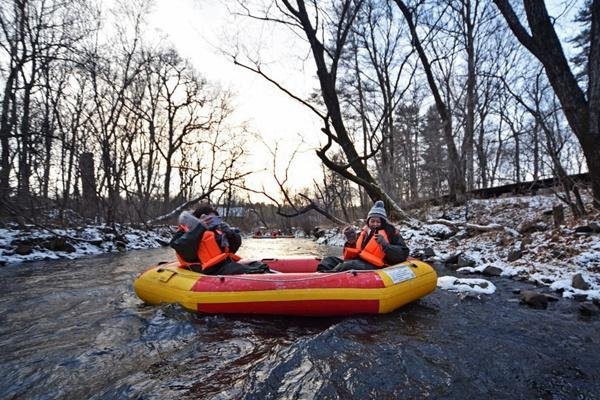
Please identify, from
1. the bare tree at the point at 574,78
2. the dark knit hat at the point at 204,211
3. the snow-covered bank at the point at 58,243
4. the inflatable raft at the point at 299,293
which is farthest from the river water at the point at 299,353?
the snow-covered bank at the point at 58,243

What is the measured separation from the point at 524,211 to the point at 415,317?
8.73 m

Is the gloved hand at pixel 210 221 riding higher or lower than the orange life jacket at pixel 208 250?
higher

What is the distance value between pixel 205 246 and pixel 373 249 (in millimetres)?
2329

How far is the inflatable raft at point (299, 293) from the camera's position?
413cm

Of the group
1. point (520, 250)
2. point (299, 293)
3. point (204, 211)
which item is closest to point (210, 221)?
point (204, 211)

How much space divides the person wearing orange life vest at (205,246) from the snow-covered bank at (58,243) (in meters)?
5.65

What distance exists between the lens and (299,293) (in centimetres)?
414

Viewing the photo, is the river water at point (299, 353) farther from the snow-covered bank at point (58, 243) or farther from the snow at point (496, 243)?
the snow-covered bank at point (58, 243)

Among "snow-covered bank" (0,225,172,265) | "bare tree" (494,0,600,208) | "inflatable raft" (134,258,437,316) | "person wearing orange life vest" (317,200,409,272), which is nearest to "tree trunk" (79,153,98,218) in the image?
"snow-covered bank" (0,225,172,265)

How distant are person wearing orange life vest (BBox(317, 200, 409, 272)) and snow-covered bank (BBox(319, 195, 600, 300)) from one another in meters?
1.41

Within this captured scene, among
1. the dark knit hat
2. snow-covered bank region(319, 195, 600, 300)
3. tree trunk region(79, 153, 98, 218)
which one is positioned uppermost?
tree trunk region(79, 153, 98, 218)

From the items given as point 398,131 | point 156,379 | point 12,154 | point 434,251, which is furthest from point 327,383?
point 398,131

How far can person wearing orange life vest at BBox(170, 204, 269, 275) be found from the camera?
15.7 feet

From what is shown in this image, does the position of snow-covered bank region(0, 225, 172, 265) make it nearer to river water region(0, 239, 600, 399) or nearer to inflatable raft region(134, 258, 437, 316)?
river water region(0, 239, 600, 399)
